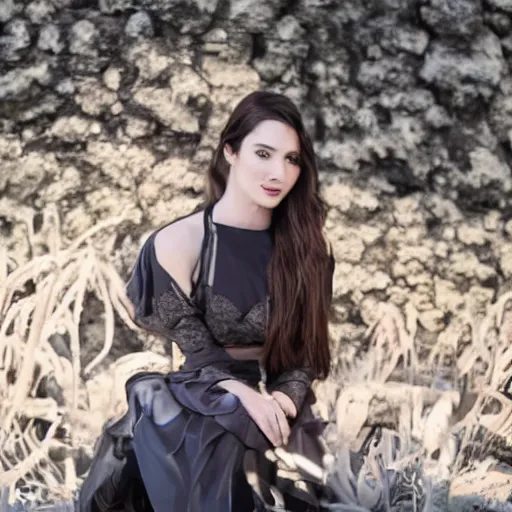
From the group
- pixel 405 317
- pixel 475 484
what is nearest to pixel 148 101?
pixel 405 317

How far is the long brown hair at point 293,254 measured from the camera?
2.47 m

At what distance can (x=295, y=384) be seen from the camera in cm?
248

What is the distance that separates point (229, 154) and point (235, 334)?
0.39 meters

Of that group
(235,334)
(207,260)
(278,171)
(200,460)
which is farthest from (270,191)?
(200,460)

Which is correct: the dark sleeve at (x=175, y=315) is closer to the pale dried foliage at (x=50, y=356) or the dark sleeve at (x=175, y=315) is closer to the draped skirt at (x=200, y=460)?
the draped skirt at (x=200, y=460)

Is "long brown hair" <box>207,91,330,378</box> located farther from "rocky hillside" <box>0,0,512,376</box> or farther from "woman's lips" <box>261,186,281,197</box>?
"rocky hillside" <box>0,0,512,376</box>

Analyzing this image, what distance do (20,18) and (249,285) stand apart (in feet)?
2.86

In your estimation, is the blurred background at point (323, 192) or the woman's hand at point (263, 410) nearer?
the woman's hand at point (263, 410)

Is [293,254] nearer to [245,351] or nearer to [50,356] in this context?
[245,351]

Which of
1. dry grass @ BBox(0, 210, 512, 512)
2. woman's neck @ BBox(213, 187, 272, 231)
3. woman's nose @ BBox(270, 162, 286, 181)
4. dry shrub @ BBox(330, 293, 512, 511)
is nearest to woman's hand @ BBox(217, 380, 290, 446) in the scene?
dry grass @ BBox(0, 210, 512, 512)

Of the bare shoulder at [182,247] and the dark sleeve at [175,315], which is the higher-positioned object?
the bare shoulder at [182,247]

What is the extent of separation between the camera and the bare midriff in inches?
96.7

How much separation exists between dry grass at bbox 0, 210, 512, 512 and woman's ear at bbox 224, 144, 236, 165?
326mm

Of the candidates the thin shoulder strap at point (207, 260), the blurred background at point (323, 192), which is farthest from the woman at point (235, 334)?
the blurred background at point (323, 192)
